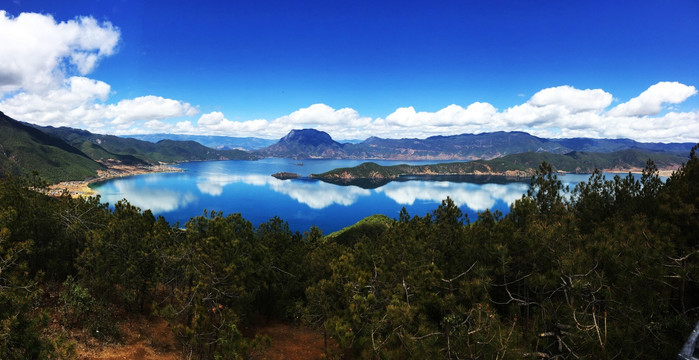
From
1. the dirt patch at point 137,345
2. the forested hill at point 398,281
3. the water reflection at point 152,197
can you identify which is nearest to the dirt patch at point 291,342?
the forested hill at point 398,281

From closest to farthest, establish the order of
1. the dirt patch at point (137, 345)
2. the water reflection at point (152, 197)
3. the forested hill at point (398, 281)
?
the forested hill at point (398, 281) < the dirt patch at point (137, 345) < the water reflection at point (152, 197)

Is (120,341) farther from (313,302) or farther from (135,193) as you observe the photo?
(135,193)

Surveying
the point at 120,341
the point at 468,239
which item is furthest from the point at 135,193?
the point at 468,239

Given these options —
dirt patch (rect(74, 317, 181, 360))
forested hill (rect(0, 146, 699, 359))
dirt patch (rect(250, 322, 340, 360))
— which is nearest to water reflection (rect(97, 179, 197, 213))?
forested hill (rect(0, 146, 699, 359))

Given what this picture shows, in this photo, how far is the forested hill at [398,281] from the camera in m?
8.93

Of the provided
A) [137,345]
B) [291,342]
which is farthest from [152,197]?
[291,342]

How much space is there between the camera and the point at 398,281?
1530 centimetres

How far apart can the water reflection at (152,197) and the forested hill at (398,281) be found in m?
129

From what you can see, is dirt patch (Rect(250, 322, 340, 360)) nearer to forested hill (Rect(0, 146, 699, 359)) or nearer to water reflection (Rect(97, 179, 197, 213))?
forested hill (Rect(0, 146, 699, 359))

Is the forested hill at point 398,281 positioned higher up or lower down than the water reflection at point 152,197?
higher up

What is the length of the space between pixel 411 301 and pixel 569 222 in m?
8.55

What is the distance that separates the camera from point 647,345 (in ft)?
27.9

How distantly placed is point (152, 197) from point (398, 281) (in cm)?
18830

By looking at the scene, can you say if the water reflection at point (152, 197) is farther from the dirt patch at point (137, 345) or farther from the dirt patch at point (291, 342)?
the dirt patch at point (291, 342)
